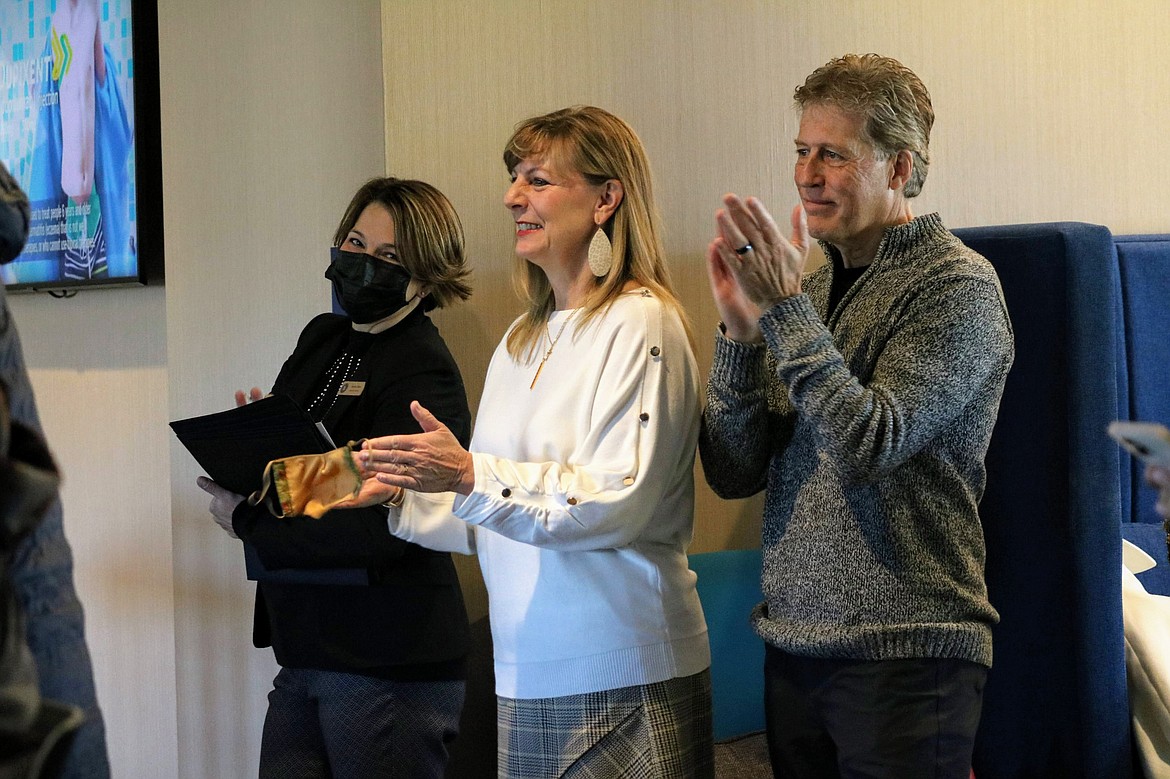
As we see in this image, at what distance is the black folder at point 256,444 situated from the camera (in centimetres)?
181

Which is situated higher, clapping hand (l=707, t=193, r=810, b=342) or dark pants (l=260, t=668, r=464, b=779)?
clapping hand (l=707, t=193, r=810, b=342)

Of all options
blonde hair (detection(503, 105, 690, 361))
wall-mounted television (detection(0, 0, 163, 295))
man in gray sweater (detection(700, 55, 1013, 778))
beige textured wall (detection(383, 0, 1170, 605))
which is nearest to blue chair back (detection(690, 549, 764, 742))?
beige textured wall (detection(383, 0, 1170, 605))

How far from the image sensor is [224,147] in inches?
112

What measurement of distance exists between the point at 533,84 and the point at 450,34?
0.22 m

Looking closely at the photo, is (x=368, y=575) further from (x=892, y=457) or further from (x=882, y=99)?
(x=882, y=99)

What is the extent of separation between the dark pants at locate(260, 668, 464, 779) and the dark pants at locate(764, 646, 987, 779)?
735 mm

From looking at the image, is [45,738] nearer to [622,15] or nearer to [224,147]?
[622,15]

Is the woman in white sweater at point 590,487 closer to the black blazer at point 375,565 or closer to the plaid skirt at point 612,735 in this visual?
the plaid skirt at point 612,735

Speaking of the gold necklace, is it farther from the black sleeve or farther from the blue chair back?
the blue chair back

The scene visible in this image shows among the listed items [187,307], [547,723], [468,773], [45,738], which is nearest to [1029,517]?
[547,723]

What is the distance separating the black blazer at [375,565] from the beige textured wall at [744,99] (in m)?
0.50

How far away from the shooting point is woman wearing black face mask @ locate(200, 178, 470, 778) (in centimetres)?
195

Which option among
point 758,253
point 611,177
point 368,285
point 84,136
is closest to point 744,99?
point 611,177

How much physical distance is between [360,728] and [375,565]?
11.0 inches
